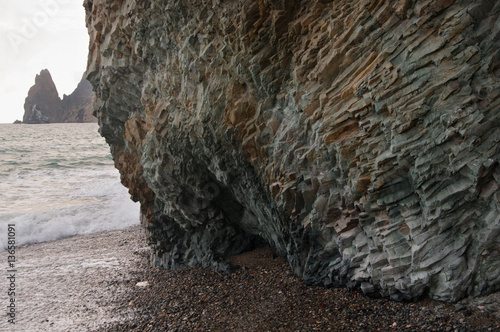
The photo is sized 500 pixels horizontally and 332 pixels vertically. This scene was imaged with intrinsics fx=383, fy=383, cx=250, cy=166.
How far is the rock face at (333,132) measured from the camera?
209 inches

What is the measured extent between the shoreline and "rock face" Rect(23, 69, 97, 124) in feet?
378

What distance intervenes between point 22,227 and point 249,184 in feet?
45.2

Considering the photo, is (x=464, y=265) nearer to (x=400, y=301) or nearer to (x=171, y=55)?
(x=400, y=301)

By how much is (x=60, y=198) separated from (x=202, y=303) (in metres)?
18.3

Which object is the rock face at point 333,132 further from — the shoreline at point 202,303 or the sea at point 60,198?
the sea at point 60,198

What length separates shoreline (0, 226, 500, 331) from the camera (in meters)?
5.74

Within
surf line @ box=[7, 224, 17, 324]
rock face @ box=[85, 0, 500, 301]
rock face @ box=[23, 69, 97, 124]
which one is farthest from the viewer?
rock face @ box=[23, 69, 97, 124]

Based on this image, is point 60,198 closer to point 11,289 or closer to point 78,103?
point 11,289

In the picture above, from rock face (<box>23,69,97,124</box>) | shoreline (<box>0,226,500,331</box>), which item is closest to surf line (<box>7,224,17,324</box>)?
shoreline (<box>0,226,500,331</box>)

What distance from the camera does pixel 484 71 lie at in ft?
16.8

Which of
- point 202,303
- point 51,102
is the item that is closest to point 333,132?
point 202,303

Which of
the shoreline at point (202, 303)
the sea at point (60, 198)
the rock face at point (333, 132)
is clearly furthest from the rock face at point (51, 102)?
the rock face at point (333, 132)

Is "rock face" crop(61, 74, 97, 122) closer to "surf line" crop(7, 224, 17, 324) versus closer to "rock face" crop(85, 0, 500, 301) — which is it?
"surf line" crop(7, 224, 17, 324)

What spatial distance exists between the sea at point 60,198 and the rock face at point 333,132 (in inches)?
382
